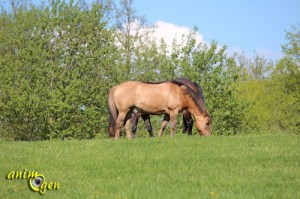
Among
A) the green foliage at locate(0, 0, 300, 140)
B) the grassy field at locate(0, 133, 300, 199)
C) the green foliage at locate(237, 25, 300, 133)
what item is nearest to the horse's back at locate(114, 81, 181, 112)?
the grassy field at locate(0, 133, 300, 199)

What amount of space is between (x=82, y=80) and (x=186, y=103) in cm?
1405

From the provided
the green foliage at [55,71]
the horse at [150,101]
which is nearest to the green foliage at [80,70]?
the green foliage at [55,71]

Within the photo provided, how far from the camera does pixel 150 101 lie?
677 inches

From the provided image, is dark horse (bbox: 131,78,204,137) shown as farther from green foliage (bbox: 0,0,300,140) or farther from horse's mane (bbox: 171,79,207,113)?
green foliage (bbox: 0,0,300,140)

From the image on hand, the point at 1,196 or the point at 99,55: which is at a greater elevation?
the point at 99,55

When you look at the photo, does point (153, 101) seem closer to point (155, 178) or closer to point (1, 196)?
point (155, 178)

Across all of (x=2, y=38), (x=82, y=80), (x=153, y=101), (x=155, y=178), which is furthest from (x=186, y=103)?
(x=2, y=38)

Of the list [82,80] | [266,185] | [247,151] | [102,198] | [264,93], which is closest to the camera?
[102,198]

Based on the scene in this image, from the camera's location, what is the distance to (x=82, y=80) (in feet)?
99.8

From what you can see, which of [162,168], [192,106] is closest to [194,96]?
[192,106]

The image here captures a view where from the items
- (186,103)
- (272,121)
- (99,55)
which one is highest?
(99,55)

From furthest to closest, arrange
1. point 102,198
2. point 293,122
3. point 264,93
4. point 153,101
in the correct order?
point 264,93 → point 293,122 → point 153,101 → point 102,198

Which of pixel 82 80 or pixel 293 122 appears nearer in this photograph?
pixel 82 80

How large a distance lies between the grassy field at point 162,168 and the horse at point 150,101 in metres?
2.52
